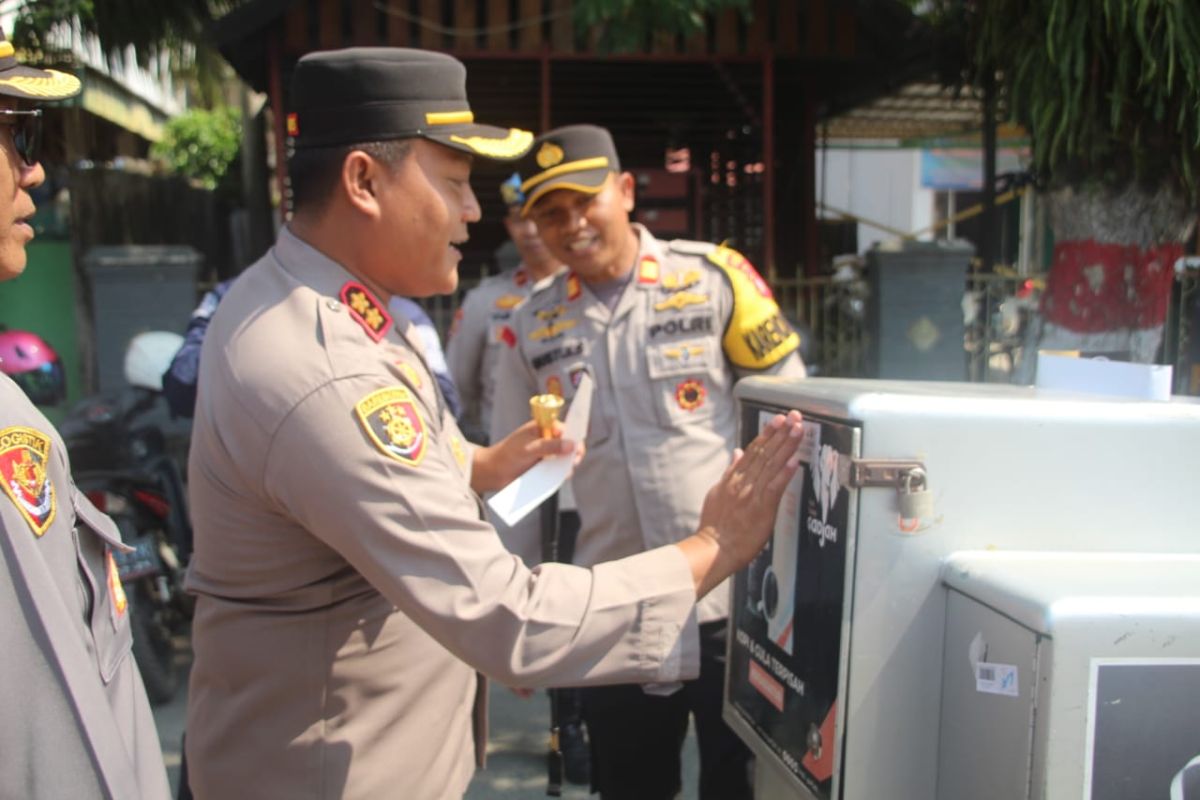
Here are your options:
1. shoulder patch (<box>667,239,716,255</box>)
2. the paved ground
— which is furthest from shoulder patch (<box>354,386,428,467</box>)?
the paved ground

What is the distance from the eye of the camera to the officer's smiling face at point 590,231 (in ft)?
8.93

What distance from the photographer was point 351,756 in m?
1.54

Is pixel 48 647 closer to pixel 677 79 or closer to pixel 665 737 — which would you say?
pixel 665 737

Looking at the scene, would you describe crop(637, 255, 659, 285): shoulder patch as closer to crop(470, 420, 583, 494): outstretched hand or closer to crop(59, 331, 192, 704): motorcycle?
crop(470, 420, 583, 494): outstretched hand

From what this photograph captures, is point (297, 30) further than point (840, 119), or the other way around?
point (840, 119)

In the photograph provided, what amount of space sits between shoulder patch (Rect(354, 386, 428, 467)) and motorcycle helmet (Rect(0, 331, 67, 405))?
11.3 feet

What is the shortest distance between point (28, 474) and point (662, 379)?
168 centimetres

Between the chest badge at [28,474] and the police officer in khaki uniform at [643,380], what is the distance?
5.16 ft

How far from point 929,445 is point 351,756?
2.99 feet

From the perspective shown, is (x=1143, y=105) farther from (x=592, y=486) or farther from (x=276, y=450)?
(x=276, y=450)

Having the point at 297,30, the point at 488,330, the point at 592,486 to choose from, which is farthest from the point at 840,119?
the point at 592,486

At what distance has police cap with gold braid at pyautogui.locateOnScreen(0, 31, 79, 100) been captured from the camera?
4.02ft

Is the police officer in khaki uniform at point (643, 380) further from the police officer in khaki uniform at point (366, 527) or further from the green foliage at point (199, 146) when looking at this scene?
the green foliage at point (199, 146)

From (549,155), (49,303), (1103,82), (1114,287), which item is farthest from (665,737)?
(49,303)
